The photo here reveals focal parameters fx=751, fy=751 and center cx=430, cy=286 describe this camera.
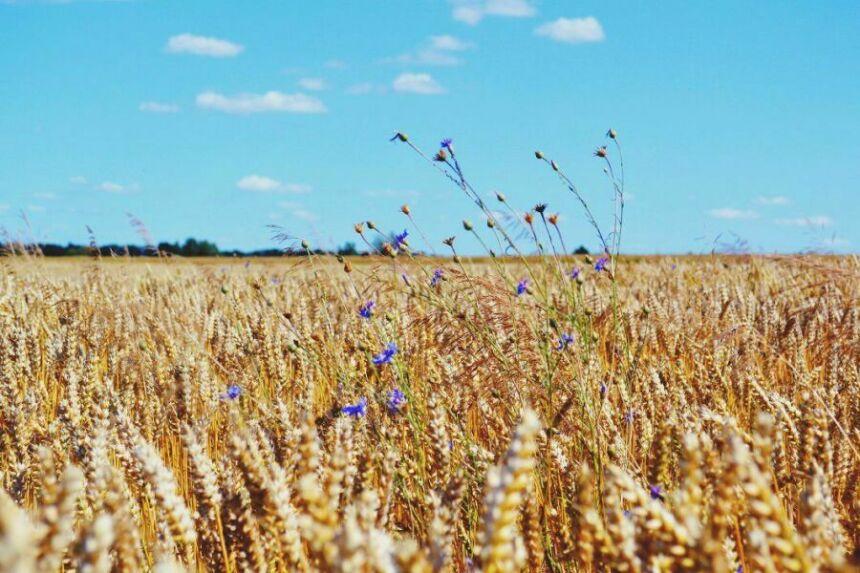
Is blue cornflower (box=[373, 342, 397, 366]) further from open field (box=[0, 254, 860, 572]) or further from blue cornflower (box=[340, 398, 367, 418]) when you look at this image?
blue cornflower (box=[340, 398, 367, 418])

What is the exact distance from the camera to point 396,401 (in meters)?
2.24

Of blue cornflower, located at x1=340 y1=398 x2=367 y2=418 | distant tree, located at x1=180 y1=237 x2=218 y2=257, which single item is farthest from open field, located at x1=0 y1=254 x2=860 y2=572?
distant tree, located at x1=180 y1=237 x2=218 y2=257

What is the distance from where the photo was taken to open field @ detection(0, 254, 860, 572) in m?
0.75

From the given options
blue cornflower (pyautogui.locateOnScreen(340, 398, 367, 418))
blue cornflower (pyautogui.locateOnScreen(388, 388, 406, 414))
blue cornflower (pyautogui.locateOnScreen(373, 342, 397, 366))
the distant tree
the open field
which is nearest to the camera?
the open field

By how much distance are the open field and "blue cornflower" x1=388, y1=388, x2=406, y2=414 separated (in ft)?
0.04

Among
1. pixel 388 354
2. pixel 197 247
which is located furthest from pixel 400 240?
pixel 197 247

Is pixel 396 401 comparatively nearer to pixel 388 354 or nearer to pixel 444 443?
pixel 388 354

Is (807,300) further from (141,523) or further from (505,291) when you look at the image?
(141,523)

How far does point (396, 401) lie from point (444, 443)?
623 millimetres

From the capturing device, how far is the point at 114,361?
3465 millimetres

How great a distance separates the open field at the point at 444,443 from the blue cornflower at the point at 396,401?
0.01 meters

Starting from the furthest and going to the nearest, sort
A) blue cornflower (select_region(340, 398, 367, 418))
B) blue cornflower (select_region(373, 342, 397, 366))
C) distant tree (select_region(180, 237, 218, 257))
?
distant tree (select_region(180, 237, 218, 257)), blue cornflower (select_region(373, 342, 397, 366)), blue cornflower (select_region(340, 398, 367, 418))

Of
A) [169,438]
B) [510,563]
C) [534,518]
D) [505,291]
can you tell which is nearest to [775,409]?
[505,291]

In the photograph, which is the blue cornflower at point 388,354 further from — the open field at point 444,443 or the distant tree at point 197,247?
the distant tree at point 197,247
